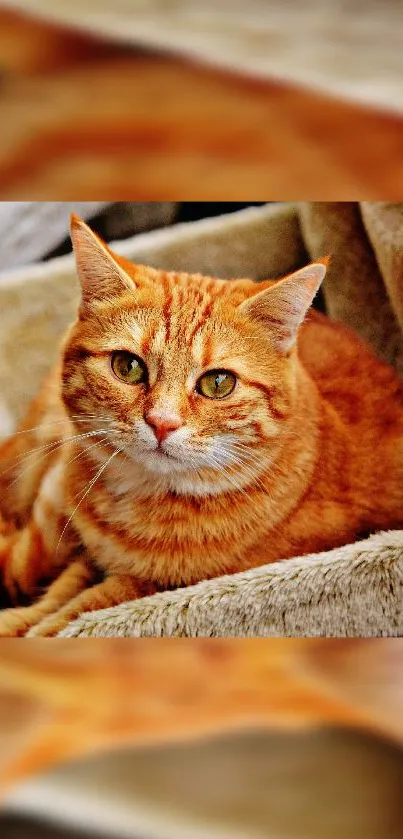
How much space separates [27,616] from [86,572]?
4.1 inches

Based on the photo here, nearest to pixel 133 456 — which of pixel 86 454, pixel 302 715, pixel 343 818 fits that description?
pixel 86 454

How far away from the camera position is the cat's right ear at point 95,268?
103cm

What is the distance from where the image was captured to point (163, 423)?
3.22ft

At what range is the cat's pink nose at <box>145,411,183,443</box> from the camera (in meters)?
0.98

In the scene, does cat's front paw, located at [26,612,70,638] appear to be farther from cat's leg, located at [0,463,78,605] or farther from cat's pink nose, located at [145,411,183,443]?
cat's pink nose, located at [145,411,183,443]

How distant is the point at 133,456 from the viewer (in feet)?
3.38

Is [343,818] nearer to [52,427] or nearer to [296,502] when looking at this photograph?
[296,502]

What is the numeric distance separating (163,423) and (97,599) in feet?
0.88
